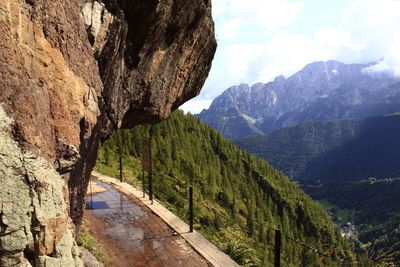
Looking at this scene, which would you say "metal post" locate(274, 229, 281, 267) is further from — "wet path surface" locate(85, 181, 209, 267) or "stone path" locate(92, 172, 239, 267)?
"wet path surface" locate(85, 181, 209, 267)

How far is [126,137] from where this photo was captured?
7125cm

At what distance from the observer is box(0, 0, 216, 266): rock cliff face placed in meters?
6.63

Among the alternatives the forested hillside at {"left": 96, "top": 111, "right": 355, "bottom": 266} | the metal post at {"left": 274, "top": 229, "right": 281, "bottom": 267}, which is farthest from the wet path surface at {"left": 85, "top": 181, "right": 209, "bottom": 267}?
the forested hillside at {"left": 96, "top": 111, "right": 355, "bottom": 266}

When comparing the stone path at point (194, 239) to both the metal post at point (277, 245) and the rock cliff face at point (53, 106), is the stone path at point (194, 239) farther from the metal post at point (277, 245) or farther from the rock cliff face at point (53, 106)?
the rock cliff face at point (53, 106)

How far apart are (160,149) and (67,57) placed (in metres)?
82.2

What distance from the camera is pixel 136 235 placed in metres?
16.5

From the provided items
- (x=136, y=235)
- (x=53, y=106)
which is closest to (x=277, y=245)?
(x=136, y=235)

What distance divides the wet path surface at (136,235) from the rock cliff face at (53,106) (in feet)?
13.3

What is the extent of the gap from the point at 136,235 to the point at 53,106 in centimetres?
949

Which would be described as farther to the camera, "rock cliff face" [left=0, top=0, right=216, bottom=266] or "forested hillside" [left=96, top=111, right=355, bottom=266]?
"forested hillside" [left=96, top=111, right=355, bottom=266]

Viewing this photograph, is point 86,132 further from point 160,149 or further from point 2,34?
point 160,149

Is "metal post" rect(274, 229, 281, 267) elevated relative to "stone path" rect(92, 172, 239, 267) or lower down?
elevated

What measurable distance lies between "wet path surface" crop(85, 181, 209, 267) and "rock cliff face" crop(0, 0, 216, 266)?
4056mm

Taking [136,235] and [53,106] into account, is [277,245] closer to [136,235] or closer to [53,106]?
[136,235]
